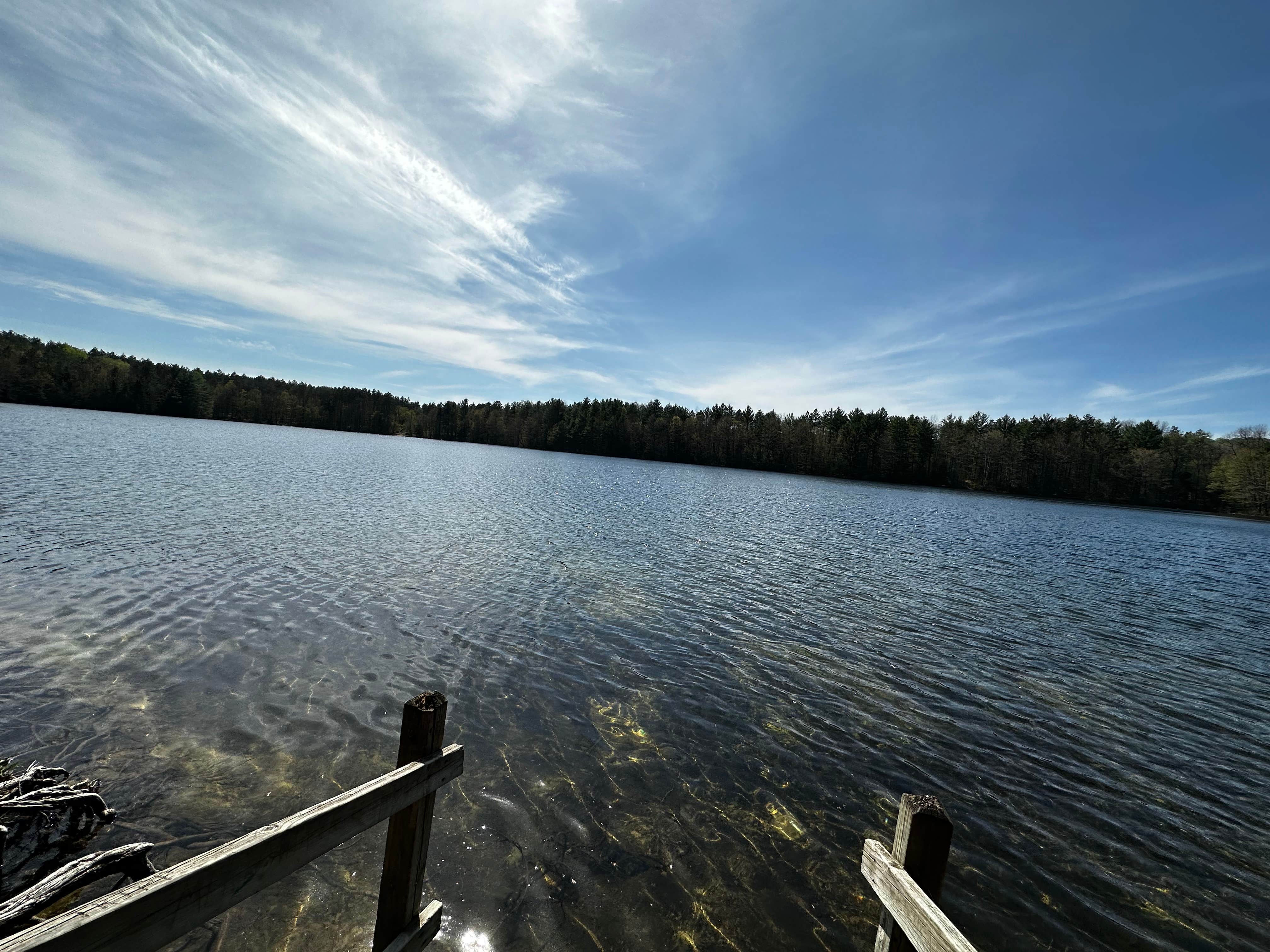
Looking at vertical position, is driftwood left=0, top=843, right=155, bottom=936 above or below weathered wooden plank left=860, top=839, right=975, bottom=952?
below

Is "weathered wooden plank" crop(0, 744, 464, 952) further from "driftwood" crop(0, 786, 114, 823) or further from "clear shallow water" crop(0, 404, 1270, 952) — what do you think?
"driftwood" crop(0, 786, 114, 823)

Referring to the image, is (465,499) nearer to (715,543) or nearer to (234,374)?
(715,543)

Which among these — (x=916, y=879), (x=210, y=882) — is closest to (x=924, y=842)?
(x=916, y=879)

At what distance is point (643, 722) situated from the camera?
10.0 m

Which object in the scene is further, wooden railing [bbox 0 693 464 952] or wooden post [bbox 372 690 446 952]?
wooden post [bbox 372 690 446 952]

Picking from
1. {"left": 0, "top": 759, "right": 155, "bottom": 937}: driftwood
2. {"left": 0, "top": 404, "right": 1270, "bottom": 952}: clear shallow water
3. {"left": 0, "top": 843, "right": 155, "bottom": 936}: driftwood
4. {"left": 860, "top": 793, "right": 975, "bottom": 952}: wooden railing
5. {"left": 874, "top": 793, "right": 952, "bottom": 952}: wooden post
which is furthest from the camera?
{"left": 0, "top": 404, "right": 1270, "bottom": 952}: clear shallow water

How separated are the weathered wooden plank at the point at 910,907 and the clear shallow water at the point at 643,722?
287cm

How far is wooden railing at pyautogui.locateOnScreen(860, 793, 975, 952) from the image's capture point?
126 inches

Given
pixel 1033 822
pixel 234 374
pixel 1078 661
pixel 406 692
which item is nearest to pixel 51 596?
pixel 406 692

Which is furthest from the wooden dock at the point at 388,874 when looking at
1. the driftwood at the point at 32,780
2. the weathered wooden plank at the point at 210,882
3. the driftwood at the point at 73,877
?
the driftwood at the point at 32,780

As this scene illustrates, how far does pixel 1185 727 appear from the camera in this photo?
38.7 feet

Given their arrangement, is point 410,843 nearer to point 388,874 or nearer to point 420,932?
point 388,874

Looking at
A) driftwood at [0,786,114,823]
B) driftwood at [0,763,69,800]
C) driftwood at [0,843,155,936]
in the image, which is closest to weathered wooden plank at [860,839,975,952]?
driftwood at [0,843,155,936]

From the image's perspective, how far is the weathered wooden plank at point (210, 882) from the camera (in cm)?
210
